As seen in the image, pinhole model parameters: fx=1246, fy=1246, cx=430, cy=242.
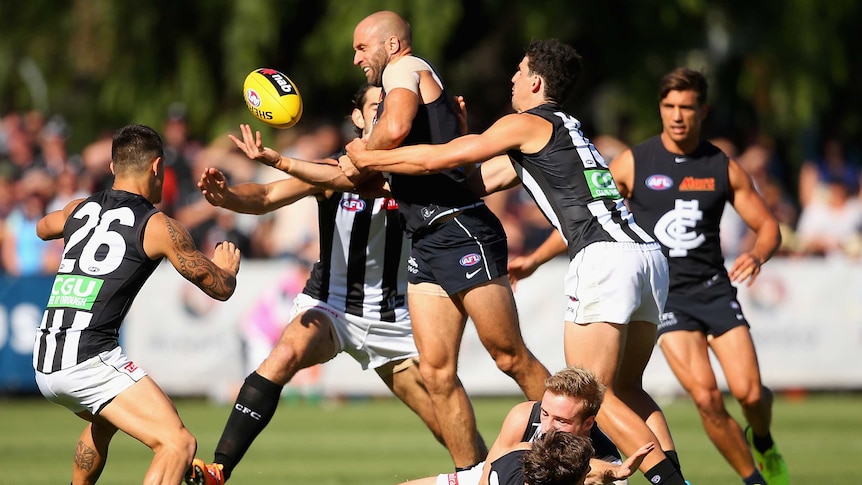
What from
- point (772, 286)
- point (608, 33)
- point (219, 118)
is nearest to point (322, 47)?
point (219, 118)

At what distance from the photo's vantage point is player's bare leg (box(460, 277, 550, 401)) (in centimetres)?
741

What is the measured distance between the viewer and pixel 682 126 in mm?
8750

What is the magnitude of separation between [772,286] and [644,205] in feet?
23.8

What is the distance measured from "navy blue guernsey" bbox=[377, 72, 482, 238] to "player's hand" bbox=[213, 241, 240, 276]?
1.10 metres

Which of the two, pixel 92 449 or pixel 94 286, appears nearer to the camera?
pixel 94 286

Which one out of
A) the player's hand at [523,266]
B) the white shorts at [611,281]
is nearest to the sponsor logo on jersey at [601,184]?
the white shorts at [611,281]

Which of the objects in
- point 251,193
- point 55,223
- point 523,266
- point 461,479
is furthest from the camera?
point 523,266

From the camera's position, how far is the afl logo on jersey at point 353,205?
27.9 ft

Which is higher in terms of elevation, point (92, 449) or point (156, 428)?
point (156, 428)

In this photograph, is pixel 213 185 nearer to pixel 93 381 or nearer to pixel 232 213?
pixel 93 381

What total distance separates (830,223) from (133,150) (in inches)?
496

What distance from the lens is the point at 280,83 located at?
7.68 m

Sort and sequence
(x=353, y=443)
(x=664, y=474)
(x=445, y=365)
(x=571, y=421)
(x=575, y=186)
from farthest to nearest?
(x=353, y=443)
(x=445, y=365)
(x=575, y=186)
(x=664, y=474)
(x=571, y=421)

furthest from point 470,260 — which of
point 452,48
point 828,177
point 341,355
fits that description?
point 452,48
